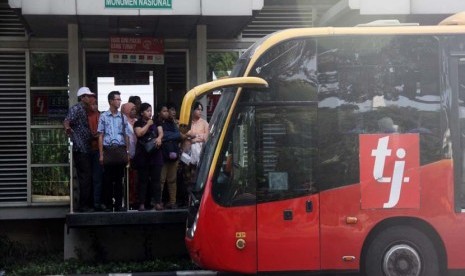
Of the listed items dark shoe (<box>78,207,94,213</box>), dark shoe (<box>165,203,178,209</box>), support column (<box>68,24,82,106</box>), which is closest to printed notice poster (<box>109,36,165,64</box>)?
support column (<box>68,24,82,106</box>)

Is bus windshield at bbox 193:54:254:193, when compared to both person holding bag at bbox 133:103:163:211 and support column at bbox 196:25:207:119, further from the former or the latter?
support column at bbox 196:25:207:119

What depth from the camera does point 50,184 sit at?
552 inches

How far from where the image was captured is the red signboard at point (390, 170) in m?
9.59

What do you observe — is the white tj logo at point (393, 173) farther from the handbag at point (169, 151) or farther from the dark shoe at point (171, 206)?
the dark shoe at point (171, 206)

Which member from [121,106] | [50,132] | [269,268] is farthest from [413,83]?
[50,132]

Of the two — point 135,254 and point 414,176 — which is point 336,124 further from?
point 135,254

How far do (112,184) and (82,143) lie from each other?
0.81 metres

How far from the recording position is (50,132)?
557 inches

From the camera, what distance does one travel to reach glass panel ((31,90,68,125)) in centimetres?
1412

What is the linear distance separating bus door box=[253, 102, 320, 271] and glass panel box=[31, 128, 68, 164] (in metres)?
5.66

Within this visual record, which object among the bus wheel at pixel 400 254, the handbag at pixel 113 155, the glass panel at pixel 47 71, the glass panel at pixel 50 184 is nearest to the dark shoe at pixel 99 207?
the handbag at pixel 113 155

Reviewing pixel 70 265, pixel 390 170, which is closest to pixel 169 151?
pixel 70 265

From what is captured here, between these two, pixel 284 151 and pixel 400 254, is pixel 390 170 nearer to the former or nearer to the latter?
pixel 400 254

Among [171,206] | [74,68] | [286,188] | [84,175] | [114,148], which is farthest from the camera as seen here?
[74,68]
